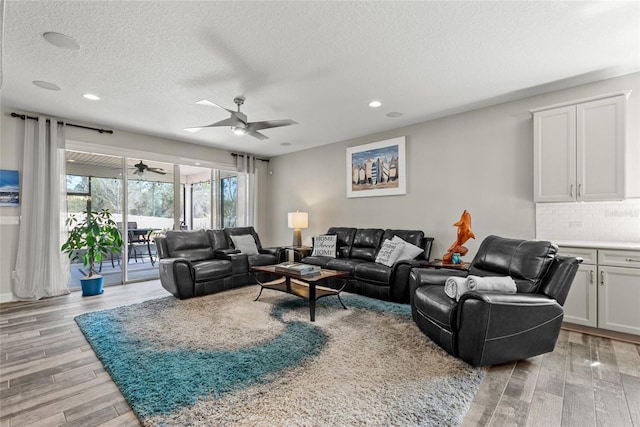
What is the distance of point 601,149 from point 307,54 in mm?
3081

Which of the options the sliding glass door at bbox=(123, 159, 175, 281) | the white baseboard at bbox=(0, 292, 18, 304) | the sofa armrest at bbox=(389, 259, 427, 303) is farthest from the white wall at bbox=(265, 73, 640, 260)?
the white baseboard at bbox=(0, 292, 18, 304)

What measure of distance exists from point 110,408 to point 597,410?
304 centimetres

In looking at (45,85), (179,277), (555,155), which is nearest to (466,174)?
(555,155)

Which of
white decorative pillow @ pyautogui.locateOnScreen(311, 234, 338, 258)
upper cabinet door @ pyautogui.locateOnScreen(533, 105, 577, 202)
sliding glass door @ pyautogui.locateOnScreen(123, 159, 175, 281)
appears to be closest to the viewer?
upper cabinet door @ pyautogui.locateOnScreen(533, 105, 577, 202)

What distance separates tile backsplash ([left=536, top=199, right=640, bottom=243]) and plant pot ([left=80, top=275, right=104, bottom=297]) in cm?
598

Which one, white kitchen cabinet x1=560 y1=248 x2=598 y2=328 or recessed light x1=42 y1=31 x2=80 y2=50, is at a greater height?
recessed light x1=42 y1=31 x2=80 y2=50

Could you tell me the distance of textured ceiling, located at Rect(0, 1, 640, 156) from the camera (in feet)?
7.57

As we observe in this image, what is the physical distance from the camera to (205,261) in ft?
15.6

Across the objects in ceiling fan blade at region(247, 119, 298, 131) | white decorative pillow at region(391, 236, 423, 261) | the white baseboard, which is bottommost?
the white baseboard

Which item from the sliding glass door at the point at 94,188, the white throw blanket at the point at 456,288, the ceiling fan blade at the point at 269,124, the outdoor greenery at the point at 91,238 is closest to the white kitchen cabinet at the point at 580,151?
the white throw blanket at the point at 456,288

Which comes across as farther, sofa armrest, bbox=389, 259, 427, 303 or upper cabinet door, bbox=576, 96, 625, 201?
sofa armrest, bbox=389, 259, 427, 303

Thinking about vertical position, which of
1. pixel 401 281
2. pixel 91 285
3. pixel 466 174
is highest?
pixel 466 174

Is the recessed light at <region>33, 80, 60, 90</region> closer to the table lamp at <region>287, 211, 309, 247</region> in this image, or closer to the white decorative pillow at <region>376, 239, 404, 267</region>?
the table lamp at <region>287, 211, 309, 247</region>

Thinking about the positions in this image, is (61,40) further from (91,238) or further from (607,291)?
(607,291)
